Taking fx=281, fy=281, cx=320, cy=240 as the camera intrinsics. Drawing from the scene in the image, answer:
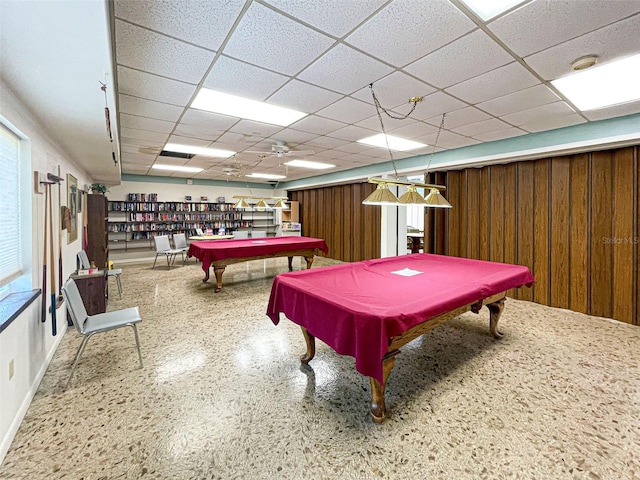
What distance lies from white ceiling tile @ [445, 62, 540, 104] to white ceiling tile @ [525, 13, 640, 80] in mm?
110

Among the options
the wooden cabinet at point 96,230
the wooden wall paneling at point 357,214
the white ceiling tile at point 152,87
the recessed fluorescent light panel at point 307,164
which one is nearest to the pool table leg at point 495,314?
the white ceiling tile at point 152,87

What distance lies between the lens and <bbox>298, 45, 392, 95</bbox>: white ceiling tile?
2111mm

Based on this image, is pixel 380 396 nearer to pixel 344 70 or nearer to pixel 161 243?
pixel 344 70

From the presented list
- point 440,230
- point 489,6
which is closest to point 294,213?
point 440,230

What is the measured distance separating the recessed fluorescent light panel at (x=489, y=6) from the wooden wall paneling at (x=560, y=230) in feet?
11.2

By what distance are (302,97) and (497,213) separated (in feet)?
12.7

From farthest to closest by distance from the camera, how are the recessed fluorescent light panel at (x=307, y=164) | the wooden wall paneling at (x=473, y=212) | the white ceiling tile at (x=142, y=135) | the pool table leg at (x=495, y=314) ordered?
the recessed fluorescent light panel at (x=307, y=164)
the wooden wall paneling at (x=473, y=212)
the white ceiling tile at (x=142, y=135)
the pool table leg at (x=495, y=314)

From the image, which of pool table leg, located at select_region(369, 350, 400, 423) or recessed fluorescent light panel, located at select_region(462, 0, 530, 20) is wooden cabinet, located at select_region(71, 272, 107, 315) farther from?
recessed fluorescent light panel, located at select_region(462, 0, 530, 20)

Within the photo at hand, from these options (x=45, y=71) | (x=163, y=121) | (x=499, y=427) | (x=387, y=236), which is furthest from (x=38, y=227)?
(x=387, y=236)

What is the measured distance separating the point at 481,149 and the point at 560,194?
4.20ft

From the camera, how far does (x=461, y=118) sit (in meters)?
3.41

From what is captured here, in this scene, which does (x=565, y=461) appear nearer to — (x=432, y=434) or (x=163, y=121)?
(x=432, y=434)

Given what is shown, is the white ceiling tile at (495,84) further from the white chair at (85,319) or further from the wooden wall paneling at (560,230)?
the white chair at (85,319)

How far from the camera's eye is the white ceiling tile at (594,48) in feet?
5.93
